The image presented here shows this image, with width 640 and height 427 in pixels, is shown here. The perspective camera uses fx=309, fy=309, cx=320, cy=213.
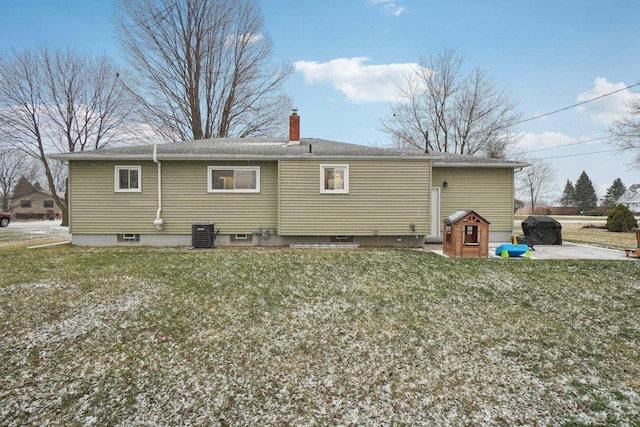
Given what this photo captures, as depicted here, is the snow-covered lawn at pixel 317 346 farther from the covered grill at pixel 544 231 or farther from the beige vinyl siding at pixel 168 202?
the covered grill at pixel 544 231

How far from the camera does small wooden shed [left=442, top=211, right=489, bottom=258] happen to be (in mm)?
7867

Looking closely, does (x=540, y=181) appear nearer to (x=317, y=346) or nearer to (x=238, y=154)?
(x=238, y=154)

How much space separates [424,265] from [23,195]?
198ft

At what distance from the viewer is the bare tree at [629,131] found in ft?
60.5

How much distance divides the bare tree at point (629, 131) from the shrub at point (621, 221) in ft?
16.0

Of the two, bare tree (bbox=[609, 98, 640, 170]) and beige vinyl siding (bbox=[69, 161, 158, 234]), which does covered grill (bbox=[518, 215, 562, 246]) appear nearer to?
beige vinyl siding (bbox=[69, 161, 158, 234])

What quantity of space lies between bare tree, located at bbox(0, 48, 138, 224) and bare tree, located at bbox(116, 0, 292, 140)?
8.17 ft

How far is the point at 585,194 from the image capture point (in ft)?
166

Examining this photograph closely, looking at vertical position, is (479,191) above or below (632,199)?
below

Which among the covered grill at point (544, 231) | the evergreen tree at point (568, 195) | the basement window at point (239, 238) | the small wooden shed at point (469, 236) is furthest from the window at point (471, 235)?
the evergreen tree at point (568, 195)

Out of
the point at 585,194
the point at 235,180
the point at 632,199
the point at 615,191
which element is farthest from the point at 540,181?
the point at 235,180

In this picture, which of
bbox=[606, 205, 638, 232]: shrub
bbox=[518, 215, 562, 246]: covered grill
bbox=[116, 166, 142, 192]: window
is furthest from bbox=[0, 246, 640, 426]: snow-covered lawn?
bbox=[606, 205, 638, 232]: shrub

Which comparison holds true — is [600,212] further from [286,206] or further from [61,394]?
[61,394]

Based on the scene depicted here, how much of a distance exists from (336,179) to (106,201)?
692 cm
